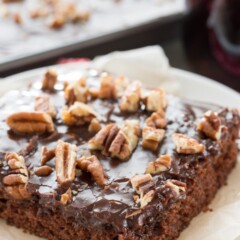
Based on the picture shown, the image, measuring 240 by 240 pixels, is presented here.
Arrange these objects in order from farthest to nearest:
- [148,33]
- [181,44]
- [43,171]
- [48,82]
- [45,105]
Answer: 1. [181,44]
2. [148,33]
3. [48,82]
4. [45,105]
5. [43,171]

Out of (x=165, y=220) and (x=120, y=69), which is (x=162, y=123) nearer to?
(x=165, y=220)

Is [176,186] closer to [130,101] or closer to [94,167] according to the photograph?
[94,167]

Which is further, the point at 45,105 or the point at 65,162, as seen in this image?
the point at 45,105

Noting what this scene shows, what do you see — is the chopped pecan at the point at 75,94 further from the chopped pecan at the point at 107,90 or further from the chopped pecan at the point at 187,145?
the chopped pecan at the point at 187,145

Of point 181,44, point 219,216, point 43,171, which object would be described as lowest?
point 181,44

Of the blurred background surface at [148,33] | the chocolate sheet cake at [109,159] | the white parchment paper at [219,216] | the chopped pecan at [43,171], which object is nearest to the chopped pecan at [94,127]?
the chocolate sheet cake at [109,159]

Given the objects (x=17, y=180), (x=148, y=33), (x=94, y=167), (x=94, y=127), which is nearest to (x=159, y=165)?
(x=94, y=167)

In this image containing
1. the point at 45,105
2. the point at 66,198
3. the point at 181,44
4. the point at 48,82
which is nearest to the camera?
the point at 66,198

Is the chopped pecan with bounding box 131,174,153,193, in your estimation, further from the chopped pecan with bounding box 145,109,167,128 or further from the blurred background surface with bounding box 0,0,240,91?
the blurred background surface with bounding box 0,0,240,91
